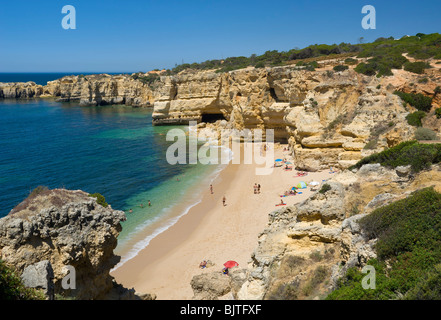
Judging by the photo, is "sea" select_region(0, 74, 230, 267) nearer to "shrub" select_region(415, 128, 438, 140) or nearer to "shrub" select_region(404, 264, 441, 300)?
"shrub" select_region(404, 264, 441, 300)

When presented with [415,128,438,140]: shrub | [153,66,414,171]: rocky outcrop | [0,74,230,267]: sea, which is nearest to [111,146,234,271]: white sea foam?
[0,74,230,267]: sea

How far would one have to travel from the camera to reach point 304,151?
24156 mm

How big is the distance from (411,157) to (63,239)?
1157 cm

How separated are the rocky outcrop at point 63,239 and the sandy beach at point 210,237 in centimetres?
503

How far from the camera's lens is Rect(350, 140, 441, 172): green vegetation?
1029cm

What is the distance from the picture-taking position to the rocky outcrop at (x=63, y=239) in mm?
6875

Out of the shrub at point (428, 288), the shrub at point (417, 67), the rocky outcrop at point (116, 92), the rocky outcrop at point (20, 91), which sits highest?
the rocky outcrop at point (20, 91)

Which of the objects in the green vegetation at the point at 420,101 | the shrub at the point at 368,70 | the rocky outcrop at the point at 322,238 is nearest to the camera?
the rocky outcrop at the point at 322,238

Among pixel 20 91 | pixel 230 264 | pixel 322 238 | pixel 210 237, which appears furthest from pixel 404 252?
pixel 20 91

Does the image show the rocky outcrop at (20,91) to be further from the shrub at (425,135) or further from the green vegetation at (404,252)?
the green vegetation at (404,252)

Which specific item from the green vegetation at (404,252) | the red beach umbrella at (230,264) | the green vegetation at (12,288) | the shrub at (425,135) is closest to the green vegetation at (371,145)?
the shrub at (425,135)

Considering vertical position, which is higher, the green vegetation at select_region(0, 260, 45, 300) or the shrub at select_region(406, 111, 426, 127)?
the shrub at select_region(406, 111, 426, 127)

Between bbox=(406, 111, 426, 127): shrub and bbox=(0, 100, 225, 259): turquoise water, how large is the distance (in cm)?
1507

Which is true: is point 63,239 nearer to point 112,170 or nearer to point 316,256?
point 316,256
